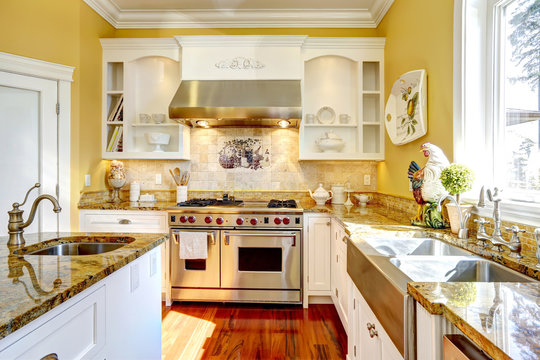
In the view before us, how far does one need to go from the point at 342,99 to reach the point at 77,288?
2963 mm

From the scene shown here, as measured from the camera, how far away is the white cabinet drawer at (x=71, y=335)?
0.71m

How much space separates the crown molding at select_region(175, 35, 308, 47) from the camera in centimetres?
290

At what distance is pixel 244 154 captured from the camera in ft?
10.8

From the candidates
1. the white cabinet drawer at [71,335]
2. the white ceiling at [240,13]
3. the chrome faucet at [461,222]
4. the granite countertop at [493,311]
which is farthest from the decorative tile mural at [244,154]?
the granite countertop at [493,311]

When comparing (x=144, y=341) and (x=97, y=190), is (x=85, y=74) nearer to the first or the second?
(x=97, y=190)

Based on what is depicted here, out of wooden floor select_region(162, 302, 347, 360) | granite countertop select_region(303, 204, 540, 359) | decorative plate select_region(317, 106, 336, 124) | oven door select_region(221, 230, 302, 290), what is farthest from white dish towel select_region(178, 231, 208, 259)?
granite countertop select_region(303, 204, 540, 359)

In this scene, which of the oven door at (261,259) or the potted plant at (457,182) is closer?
the potted plant at (457,182)

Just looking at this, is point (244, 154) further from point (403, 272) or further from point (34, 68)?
point (403, 272)

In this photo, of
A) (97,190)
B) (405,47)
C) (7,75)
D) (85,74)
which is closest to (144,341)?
(97,190)

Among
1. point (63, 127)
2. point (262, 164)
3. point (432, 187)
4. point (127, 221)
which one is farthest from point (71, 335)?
point (262, 164)

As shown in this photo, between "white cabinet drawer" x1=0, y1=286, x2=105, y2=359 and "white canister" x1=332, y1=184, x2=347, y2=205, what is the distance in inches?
96.6

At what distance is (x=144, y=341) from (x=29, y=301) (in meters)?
0.82

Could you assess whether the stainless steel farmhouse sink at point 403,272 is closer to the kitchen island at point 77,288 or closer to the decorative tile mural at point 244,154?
→ the kitchen island at point 77,288

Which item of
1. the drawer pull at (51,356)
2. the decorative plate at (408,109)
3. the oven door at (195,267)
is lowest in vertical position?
the oven door at (195,267)
